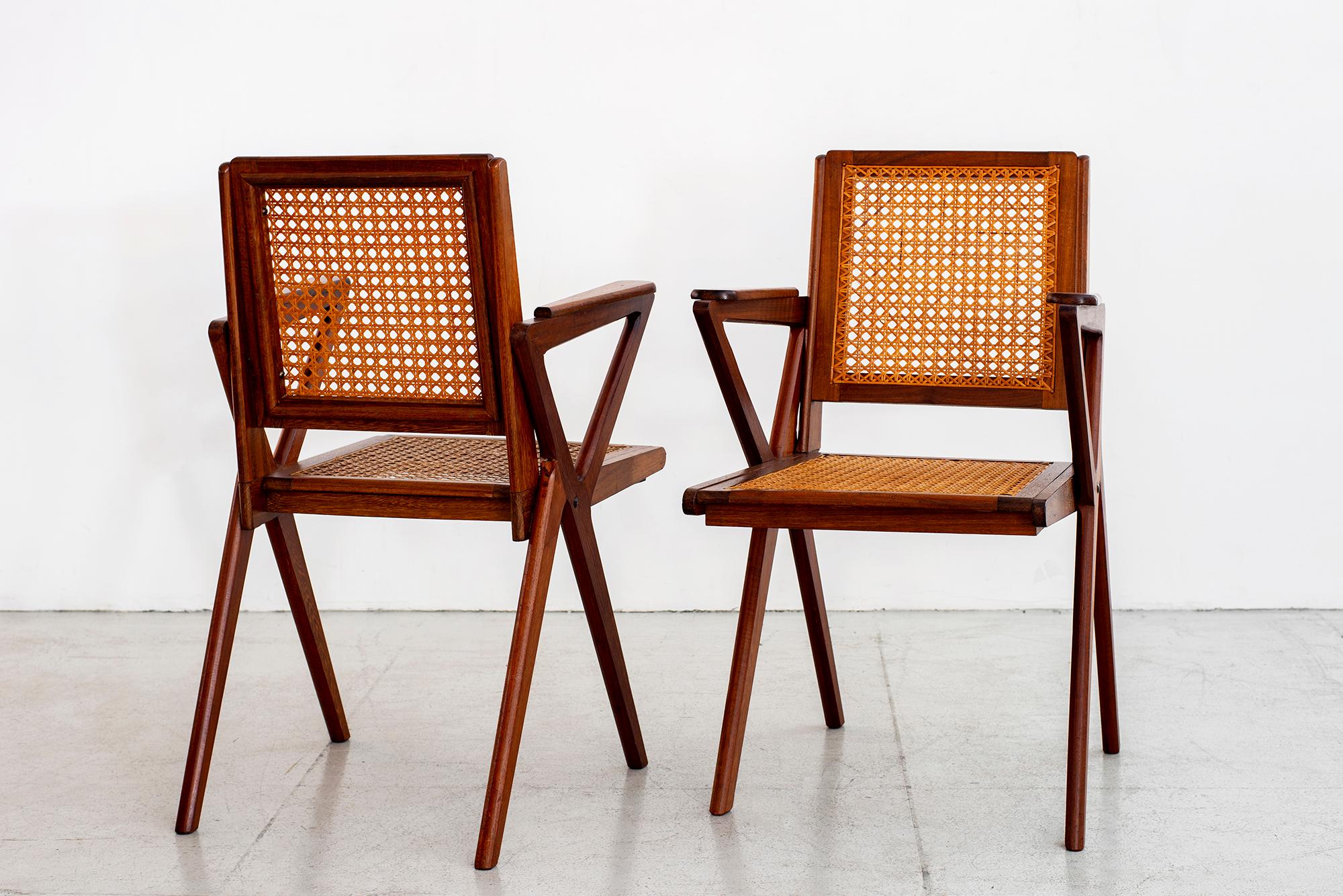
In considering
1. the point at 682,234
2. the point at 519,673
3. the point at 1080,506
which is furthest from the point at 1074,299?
the point at 682,234

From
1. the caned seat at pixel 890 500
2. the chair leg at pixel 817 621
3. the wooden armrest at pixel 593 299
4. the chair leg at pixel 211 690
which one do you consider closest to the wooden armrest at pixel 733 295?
the wooden armrest at pixel 593 299

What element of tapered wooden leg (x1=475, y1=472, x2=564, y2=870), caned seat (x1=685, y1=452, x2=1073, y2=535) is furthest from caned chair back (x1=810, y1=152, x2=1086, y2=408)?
tapered wooden leg (x1=475, y1=472, x2=564, y2=870)

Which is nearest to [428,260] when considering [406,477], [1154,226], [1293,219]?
[406,477]

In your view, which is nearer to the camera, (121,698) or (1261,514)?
(121,698)

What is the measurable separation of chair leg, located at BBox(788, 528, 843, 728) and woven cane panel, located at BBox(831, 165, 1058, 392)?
0.30m

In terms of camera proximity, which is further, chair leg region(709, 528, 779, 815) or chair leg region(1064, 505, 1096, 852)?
chair leg region(709, 528, 779, 815)

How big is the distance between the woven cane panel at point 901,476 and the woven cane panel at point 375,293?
0.47m

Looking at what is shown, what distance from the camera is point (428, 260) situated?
6.34 feet

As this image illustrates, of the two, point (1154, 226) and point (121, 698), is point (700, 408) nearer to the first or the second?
point (1154, 226)

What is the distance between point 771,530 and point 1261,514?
1.60 meters

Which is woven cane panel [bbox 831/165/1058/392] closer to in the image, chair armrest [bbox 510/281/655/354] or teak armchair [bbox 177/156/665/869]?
chair armrest [bbox 510/281/655/354]

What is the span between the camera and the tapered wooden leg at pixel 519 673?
1.91 meters

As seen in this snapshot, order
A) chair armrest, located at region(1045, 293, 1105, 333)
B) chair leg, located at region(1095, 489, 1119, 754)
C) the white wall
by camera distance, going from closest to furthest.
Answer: chair armrest, located at region(1045, 293, 1105, 333) < chair leg, located at region(1095, 489, 1119, 754) < the white wall

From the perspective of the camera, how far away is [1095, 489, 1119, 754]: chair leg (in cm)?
225
